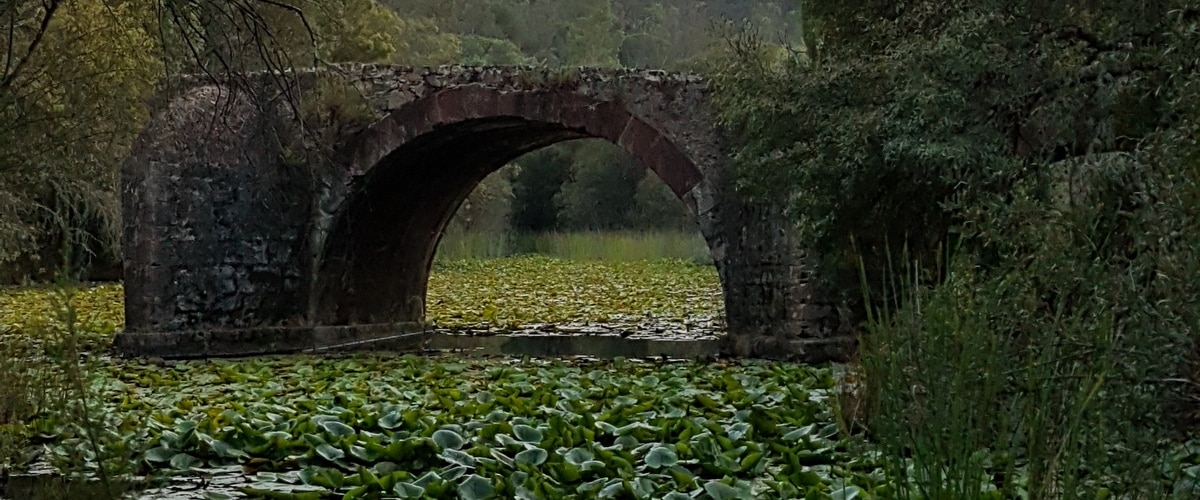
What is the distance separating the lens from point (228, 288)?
35.7 ft

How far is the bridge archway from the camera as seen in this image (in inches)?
409

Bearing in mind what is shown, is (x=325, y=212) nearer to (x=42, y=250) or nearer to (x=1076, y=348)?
(x=1076, y=348)

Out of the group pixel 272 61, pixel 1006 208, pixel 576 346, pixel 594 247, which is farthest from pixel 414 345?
pixel 594 247

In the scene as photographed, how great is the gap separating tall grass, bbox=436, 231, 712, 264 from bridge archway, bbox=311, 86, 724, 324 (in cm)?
1263

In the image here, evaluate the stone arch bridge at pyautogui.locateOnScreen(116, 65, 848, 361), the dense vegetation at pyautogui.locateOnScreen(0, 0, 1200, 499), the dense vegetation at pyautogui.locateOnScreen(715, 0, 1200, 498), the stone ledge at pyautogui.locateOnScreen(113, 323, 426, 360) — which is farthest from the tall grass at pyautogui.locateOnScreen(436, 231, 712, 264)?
the dense vegetation at pyautogui.locateOnScreen(715, 0, 1200, 498)

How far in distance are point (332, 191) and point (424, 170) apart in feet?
3.95

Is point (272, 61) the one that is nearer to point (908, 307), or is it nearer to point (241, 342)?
point (908, 307)

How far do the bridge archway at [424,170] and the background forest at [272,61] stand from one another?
0.85 meters

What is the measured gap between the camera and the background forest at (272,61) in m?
8.02

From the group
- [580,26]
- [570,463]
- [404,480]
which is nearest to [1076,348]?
[570,463]

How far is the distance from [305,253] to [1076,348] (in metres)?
7.89

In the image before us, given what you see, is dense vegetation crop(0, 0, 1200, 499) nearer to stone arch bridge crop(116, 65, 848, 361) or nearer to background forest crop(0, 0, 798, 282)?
background forest crop(0, 0, 798, 282)

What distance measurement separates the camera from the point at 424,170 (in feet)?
40.1

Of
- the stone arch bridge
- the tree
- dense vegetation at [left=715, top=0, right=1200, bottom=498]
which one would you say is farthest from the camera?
the tree
